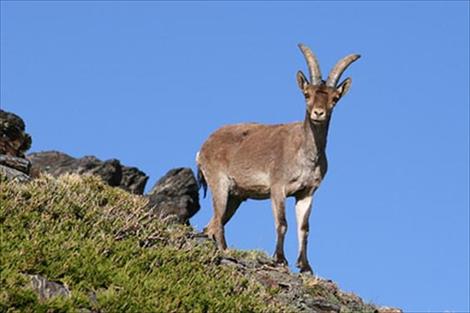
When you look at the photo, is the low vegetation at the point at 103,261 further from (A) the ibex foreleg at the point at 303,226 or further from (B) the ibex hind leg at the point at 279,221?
(A) the ibex foreleg at the point at 303,226

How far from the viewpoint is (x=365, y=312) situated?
18.5 m

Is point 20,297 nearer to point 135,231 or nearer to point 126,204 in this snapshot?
point 135,231

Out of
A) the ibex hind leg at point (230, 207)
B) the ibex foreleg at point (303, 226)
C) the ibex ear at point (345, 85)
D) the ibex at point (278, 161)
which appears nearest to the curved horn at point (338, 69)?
the ibex at point (278, 161)

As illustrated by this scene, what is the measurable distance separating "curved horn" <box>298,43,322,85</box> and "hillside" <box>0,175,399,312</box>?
499 centimetres

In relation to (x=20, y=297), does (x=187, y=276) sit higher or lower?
higher

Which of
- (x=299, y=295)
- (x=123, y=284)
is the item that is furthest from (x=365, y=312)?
(x=123, y=284)

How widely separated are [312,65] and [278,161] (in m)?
2.04

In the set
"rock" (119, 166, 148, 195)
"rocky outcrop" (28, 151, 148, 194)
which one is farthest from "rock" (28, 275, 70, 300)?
"rock" (119, 166, 148, 195)

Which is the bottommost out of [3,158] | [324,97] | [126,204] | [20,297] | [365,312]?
[20,297]

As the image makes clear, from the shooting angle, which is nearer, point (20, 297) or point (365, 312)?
point (20, 297)

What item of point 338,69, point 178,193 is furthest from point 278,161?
point 178,193

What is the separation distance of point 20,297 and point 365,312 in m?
6.77

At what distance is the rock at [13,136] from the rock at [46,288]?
13.5 meters

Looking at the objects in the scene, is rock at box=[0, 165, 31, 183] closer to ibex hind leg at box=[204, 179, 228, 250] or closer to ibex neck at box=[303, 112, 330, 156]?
ibex hind leg at box=[204, 179, 228, 250]
